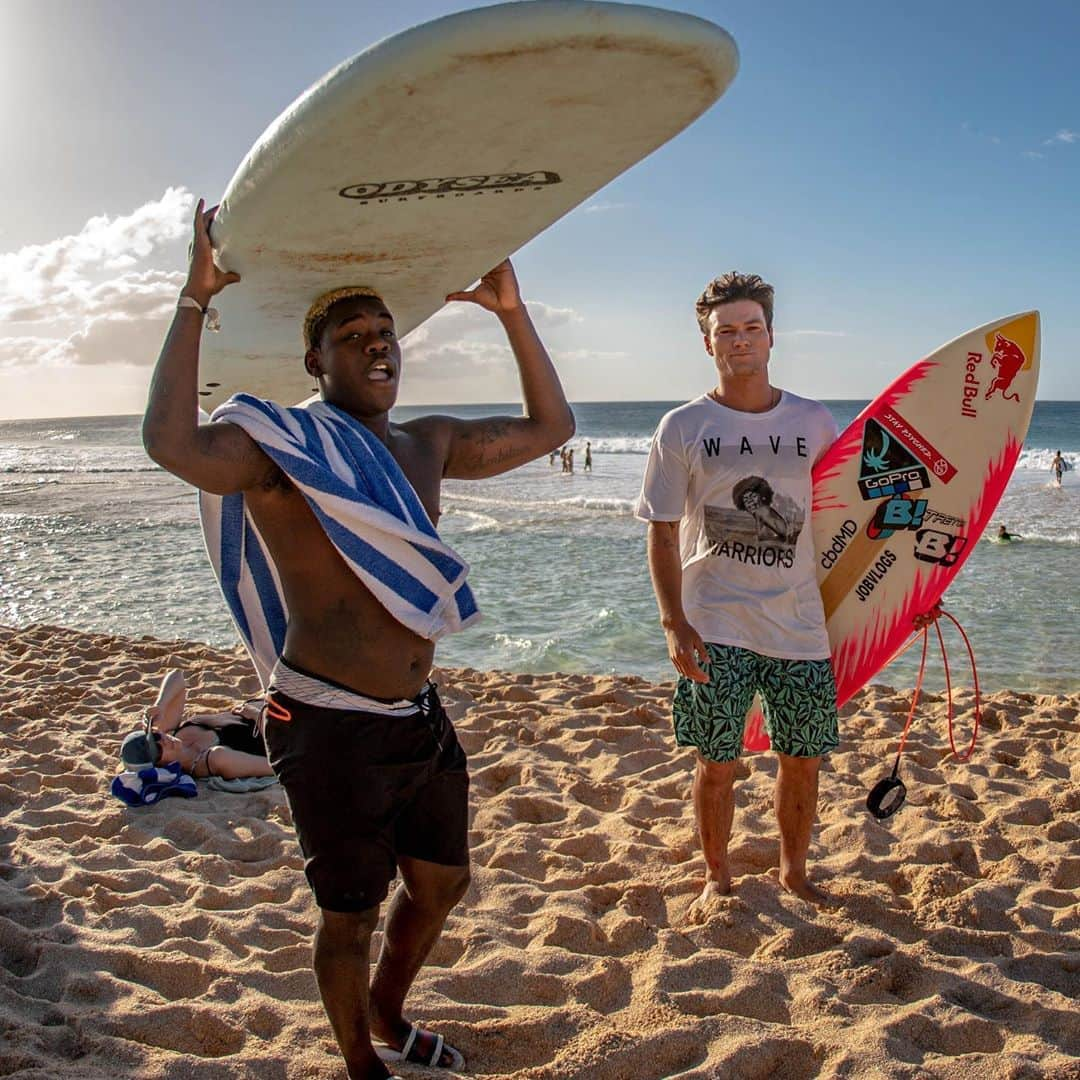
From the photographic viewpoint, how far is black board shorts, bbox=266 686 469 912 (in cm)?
201

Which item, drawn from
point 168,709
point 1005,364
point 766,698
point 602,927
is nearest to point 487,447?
point 766,698

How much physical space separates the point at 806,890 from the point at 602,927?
2.25 feet

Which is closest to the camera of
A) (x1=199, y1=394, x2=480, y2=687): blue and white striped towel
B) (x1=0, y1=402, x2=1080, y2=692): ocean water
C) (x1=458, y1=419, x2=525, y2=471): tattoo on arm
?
(x1=199, y1=394, x2=480, y2=687): blue and white striped towel

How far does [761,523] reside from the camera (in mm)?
3010

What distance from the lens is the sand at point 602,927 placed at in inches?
92.9

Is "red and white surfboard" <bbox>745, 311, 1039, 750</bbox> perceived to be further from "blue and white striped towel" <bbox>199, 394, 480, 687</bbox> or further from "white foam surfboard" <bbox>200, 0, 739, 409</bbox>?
"blue and white striped towel" <bbox>199, 394, 480, 687</bbox>

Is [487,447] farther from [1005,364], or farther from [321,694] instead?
[1005,364]

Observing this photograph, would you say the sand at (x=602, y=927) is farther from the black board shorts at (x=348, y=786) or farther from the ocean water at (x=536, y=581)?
the ocean water at (x=536, y=581)

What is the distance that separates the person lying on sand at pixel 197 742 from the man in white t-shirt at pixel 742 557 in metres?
Answer: 2.08

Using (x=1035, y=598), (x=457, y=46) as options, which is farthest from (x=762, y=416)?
(x=1035, y=598)

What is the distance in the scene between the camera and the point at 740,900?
10.2 ft

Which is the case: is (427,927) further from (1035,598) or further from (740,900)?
(1035,598)

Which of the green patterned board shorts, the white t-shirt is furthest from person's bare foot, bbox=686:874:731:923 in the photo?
the white t-shirt

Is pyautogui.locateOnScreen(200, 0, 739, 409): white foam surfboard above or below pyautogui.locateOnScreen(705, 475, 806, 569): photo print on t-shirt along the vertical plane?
above
